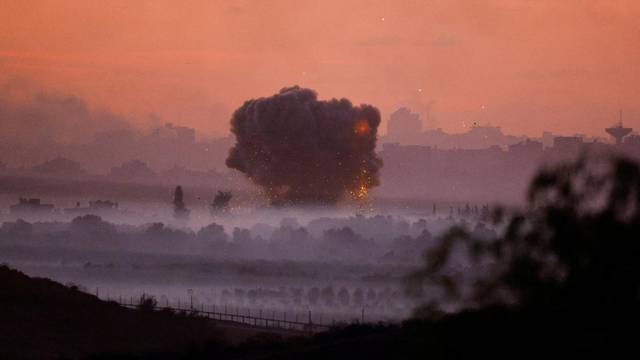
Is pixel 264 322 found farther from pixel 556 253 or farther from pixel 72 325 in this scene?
pixel 556 253

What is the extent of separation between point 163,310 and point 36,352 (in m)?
14.7

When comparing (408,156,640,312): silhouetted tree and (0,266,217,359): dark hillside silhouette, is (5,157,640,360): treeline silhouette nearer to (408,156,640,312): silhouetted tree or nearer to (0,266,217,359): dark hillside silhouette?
(408,156,640,312): silhouetted tree

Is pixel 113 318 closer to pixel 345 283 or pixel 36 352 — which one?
pixel 36 352

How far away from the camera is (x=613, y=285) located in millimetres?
12570

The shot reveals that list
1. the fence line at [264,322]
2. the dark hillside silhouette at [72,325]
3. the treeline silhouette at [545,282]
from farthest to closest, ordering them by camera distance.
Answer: the fence line at [264,322] → the dark hillside silhouette at [72,325] → the treeline silhouette at [545,282]

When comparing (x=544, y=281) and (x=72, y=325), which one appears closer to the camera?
(x=544, y=281)

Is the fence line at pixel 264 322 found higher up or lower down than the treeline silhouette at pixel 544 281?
lower down

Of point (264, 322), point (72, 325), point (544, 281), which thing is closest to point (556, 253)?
point (544, 281)

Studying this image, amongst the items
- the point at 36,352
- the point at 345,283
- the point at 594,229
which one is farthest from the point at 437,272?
the point at 345,283

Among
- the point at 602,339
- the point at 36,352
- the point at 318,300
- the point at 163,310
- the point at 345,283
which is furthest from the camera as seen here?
the point at 345,283

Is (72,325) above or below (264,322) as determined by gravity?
above

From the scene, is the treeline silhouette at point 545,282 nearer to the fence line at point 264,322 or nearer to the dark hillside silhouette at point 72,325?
the dark hillside silhouette at point 72,325

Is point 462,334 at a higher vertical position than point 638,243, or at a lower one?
lower

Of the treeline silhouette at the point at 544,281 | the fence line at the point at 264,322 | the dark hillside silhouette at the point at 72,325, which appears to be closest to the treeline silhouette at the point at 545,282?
the treeline silhouette at the point at 544,281
